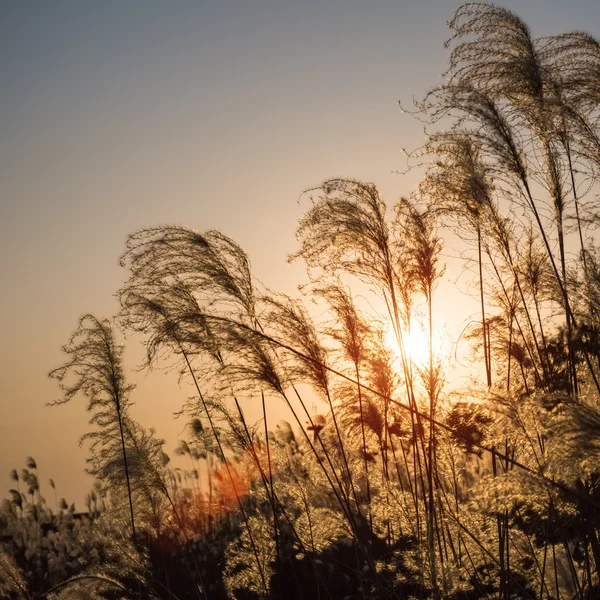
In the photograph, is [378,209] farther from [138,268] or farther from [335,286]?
[138,268]

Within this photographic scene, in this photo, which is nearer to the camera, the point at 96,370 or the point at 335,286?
the point at 335,286

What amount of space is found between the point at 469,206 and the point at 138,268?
2503mm

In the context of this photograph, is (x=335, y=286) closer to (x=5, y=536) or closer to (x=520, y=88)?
(x=520, y=88)

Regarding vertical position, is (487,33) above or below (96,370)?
above

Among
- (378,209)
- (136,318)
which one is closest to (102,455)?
(136,318)

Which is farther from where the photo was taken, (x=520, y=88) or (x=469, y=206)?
(x=469, y=206)

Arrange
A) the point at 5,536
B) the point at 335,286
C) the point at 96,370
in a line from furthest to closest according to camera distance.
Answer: the point at 5,536 → the point at 96,370 → the point at 335,286

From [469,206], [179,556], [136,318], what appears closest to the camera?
[469,206]

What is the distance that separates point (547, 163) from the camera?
5.79m

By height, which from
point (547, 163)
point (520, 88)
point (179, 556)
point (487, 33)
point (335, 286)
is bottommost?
point (179, 556)

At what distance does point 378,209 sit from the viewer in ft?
18.6

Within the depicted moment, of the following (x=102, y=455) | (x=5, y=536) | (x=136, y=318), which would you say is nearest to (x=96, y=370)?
(x=102, y=455)

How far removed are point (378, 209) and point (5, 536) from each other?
1375 centimetres

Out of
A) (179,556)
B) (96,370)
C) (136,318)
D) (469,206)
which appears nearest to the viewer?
(469,206)
